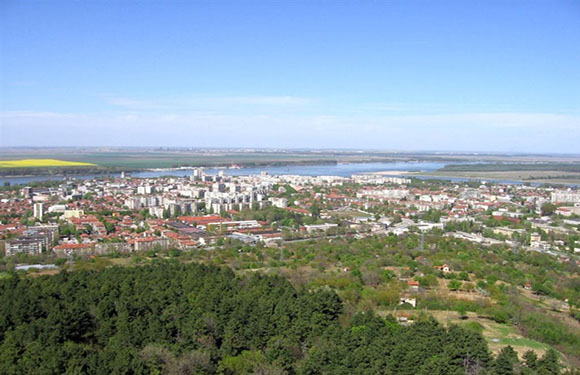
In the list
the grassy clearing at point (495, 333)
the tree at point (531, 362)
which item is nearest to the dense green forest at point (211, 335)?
the tree at point (531, 362)

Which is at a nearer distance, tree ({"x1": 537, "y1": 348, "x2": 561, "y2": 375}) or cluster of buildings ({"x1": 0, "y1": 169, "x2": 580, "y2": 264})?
tree ({"x1": 537, "y1": 348, "x2": 561, "y2": 375})

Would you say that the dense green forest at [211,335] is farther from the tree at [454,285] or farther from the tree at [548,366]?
the tree at [454,285]

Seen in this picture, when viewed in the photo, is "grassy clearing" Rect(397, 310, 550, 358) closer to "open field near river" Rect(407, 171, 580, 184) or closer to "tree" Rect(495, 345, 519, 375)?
"tree" Rect(495, 345, 519, 375)

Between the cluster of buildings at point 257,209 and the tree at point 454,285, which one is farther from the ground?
the cluster of buildings at point 257,209

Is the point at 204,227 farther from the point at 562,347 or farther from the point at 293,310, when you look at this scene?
the point at 562,347

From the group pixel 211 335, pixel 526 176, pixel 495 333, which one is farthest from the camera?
pixel 526 176

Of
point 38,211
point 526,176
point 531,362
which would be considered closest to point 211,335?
point 531,362

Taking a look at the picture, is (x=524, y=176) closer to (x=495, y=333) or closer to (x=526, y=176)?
(x=526, y=176)

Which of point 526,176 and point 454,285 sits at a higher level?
point 526,176

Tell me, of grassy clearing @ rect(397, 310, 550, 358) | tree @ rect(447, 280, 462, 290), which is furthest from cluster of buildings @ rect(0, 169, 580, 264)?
grassy clearing @ rect(397, 310, 550, 358)
